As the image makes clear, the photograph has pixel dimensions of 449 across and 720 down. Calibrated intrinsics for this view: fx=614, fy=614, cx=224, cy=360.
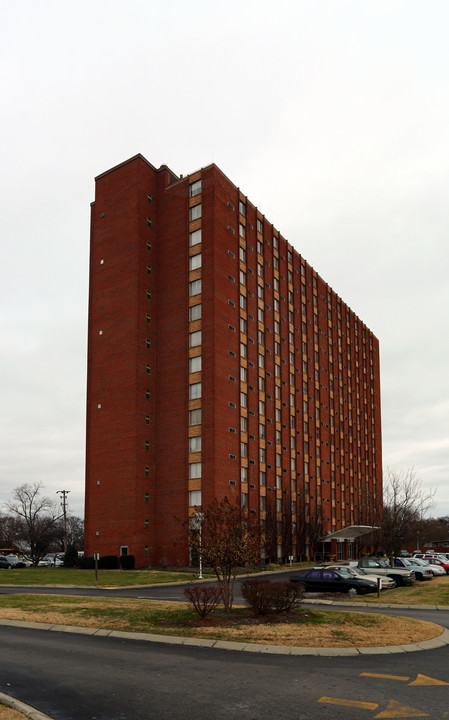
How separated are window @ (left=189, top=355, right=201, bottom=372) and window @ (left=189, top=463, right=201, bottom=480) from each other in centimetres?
865

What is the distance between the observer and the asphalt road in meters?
9.30

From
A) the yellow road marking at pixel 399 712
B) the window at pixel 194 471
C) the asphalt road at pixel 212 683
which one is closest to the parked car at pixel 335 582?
the asphalt road at pixel 212 683

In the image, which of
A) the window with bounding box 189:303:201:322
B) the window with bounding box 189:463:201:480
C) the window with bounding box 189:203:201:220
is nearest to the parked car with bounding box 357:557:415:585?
the window with bounding box 189:463:201:480

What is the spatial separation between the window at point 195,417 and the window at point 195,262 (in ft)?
45.6

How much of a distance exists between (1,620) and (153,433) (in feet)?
128

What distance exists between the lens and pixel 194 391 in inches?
2228

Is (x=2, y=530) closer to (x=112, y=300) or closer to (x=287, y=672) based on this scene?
(x=112, y=300)

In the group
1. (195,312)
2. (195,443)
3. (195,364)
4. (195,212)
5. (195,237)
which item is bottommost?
(195,443)

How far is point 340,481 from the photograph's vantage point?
3374 inches

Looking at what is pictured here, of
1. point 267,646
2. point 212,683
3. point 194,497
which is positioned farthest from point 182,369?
point 212,683

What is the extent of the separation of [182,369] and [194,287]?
805cm

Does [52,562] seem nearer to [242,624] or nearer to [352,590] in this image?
[352,590]

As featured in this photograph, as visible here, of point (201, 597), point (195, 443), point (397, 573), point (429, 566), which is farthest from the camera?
point (195, 443)

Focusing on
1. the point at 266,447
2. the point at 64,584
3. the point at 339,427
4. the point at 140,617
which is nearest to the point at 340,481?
the point at 339,427
